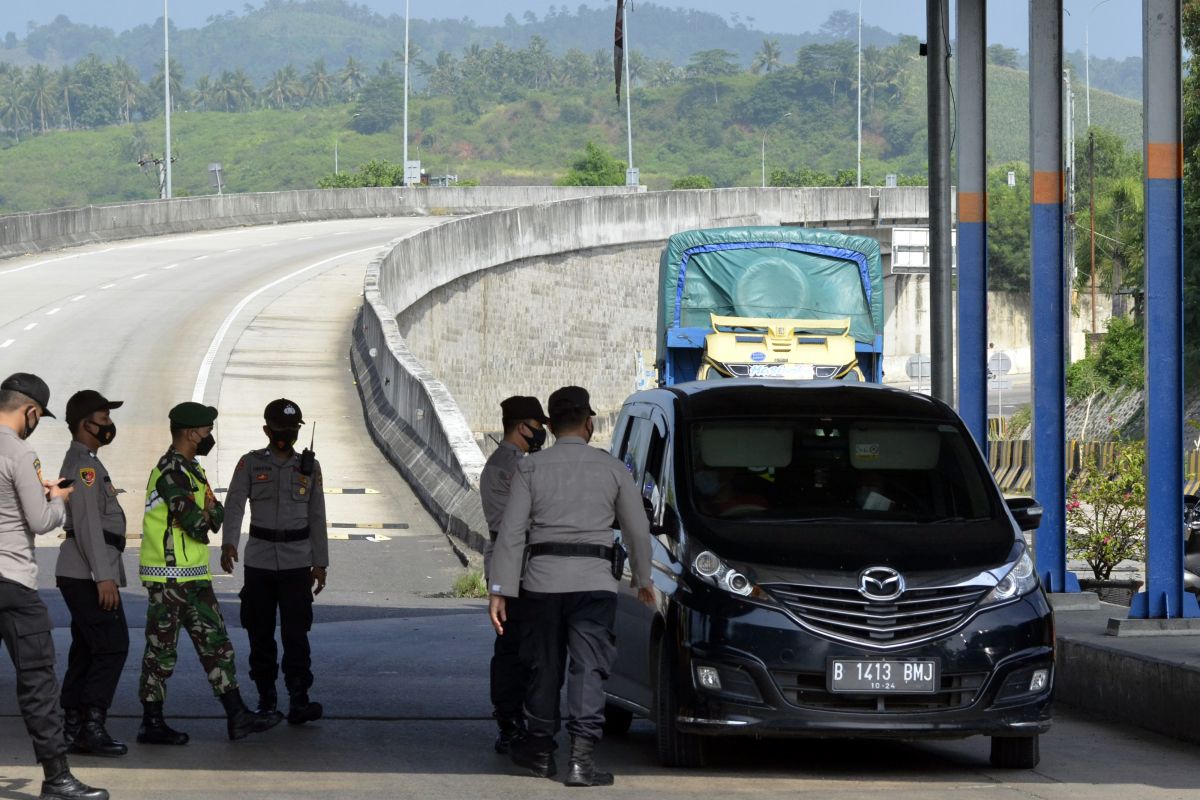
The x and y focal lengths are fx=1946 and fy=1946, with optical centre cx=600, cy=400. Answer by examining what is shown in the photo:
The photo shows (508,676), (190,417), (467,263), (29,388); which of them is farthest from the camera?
(467,263)

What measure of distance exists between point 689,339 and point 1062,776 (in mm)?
20581

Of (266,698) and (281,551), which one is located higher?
(281,551)

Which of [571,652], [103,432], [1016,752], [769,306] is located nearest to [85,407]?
[103,432]

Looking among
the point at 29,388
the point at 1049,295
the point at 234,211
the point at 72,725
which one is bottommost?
the point at 72,725

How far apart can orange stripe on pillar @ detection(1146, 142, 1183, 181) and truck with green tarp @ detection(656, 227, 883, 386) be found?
16.3 m

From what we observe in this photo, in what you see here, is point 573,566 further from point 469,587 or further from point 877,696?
point 469,587

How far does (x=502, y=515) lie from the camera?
29.9 ft

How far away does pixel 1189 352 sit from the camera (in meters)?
52.3

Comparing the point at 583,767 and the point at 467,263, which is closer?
the point at 583,767

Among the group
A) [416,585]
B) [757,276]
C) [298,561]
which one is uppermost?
[757,276]

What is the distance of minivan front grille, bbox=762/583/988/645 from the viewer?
27.0ft

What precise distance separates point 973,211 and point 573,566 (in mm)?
8195

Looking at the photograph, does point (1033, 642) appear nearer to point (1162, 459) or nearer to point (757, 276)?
point (1162, 459)

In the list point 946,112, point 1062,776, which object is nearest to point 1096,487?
point 946,112
